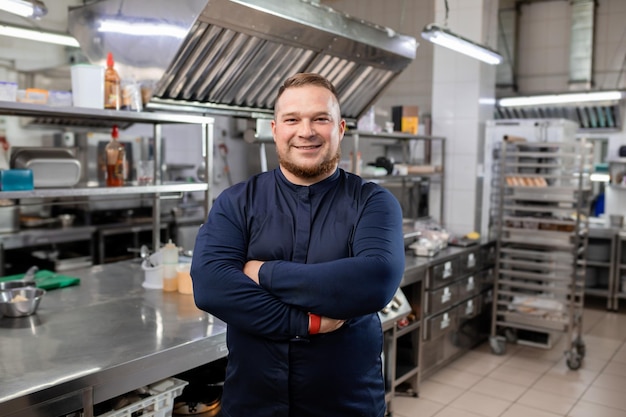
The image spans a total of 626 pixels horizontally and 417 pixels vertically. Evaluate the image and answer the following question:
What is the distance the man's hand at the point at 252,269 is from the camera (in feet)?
5.31

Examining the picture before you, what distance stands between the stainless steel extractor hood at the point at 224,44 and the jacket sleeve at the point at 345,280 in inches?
64.9

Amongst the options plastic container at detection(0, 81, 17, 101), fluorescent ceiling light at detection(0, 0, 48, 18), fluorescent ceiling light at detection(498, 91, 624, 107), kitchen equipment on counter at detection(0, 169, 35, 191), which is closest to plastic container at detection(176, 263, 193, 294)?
kitchen equipment on counter at detection(0, 169, 35, 191)

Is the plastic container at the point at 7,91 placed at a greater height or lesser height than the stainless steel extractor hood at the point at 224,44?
lesser

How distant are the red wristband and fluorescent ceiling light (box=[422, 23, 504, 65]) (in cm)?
252

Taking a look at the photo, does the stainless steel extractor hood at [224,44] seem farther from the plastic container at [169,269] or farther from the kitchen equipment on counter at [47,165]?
the plastic container at [169,269]

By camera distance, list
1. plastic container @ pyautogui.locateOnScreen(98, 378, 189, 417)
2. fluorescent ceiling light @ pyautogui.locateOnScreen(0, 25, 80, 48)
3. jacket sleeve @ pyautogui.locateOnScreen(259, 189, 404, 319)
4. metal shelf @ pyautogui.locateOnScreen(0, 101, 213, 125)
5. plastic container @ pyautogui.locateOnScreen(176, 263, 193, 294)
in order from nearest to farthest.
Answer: jacket sleeve @ pyautogui.locateOnScreen(259, 189, 404, 319)
plastic container @ pyautogui.locateOnScreen(98, 378, 189, 417)
metal shelf @ pyautogui.locateOnScreen(0, 101, 213, 125)
plastic container @ pyautogui.locateOnScreen(176, 263, 193, 294)
fluorescent ceiling light @ pyautogui.locateOnScreen(0, 25, 80, 48)

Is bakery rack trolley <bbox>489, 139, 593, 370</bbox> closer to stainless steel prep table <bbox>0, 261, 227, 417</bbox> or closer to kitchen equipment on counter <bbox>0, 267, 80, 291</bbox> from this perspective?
stainless steel prep table <bbox>0, 261, 227, 417</bbox>

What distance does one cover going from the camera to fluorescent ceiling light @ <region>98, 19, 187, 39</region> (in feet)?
Answer: 9.44

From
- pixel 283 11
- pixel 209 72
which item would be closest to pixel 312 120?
pixel 283 11

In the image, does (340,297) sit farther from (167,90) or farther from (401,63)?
(401,63)

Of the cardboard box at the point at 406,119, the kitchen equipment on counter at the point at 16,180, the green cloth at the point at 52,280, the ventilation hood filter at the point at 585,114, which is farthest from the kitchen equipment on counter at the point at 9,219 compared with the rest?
the ventilation hood filter at the point at 585,114

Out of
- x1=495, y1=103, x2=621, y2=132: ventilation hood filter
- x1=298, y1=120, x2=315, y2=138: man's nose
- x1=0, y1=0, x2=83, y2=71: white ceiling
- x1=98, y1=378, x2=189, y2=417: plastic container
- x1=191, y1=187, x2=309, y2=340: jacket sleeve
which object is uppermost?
x1=0, y1=0, x2=83, y2=71: white ceiling

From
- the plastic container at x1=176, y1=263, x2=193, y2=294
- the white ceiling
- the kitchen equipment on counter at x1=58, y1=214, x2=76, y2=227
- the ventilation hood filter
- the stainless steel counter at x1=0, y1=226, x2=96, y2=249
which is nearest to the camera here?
Answer: the plastic container at x1=176, y1=263, x2=193, y2=294

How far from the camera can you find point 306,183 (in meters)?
1.70
